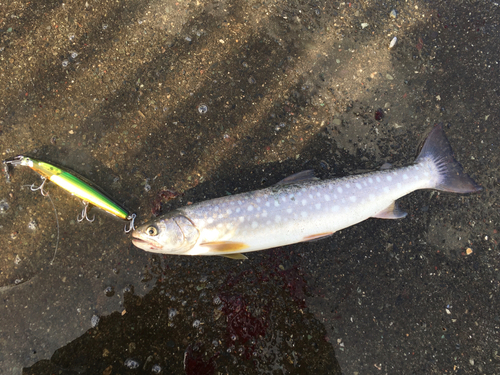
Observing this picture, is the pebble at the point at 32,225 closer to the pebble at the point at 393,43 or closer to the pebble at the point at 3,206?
the pebble at the point at 3,206

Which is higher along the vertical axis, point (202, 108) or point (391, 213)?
point (202, 108)

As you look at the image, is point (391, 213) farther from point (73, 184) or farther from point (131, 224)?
point (73, 184)

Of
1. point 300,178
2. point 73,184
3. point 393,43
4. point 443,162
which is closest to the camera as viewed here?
point 73,184

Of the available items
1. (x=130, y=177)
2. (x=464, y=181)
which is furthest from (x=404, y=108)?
(x=130, y=177)

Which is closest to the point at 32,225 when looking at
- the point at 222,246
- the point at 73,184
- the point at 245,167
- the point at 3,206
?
the point at 3,206

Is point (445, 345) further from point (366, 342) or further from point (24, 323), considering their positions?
point (24, 323)
